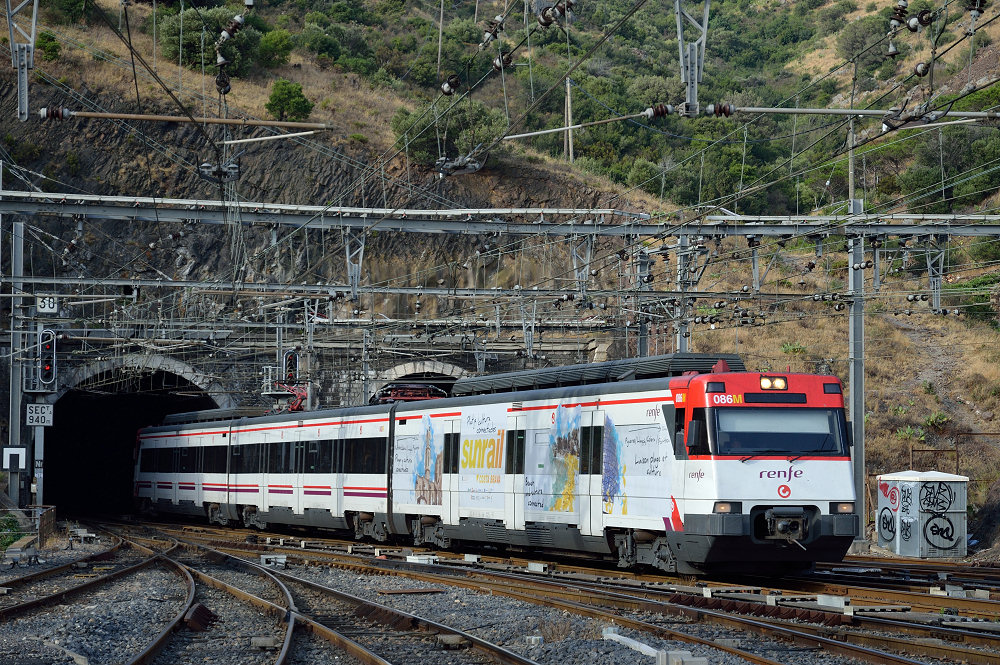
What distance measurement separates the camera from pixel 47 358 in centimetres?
3475

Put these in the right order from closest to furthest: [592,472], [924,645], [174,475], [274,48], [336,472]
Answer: [924,645]
[592,472]
[336,472]
[174,475]
[274,48]

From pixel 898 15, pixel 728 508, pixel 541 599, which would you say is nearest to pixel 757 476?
pixel 728 508

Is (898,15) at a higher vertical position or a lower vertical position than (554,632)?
higher

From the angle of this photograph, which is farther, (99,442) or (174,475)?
(99,442)

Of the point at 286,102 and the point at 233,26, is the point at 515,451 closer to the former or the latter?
the point at 233,26

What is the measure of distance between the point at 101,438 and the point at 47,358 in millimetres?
27145

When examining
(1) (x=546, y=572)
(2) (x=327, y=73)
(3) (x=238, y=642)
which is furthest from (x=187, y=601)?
(2) (x=327, y=73)

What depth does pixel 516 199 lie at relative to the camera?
66.2 meters

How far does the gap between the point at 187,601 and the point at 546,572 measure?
5.44 meters

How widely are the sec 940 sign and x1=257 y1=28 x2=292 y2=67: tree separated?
46.4m

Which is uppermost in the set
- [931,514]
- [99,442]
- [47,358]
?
[47,358]

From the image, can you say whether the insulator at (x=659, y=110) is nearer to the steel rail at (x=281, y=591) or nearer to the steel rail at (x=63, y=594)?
the steel rail at (x=281, y=591)

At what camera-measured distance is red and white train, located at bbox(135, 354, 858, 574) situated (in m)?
15.4

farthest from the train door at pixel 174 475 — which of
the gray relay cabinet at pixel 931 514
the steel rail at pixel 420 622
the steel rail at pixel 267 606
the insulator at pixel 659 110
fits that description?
the insulator at pixel 659 110
